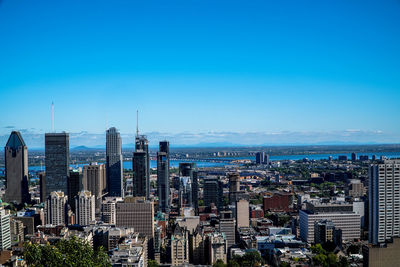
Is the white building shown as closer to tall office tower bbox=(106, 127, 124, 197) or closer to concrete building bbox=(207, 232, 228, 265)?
concrete building bbox=(207, 232, 228, 265)

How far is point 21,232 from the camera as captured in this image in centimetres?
1520

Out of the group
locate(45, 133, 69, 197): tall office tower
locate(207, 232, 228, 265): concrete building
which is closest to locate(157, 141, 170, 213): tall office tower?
locate(45, 133, 69, 197): tall office tower

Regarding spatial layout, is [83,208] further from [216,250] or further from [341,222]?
[341,222]

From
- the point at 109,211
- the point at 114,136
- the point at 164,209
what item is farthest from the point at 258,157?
the point at 109,211

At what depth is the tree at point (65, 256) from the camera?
8805mm

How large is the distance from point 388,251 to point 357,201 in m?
8.77

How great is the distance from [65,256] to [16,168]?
1581 centimetres

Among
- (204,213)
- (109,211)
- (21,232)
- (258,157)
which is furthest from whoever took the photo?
(258,157)

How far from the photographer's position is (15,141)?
2344 centimetres

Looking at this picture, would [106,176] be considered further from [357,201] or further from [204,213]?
[357,201]

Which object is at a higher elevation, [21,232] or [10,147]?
[10,147]

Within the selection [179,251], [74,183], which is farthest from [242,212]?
[74,183]

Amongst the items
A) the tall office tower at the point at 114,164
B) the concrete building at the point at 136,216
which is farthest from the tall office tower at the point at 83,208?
the tall office tower at the point at 114,164

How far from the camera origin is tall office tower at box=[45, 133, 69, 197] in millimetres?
22469
